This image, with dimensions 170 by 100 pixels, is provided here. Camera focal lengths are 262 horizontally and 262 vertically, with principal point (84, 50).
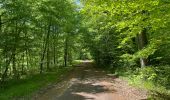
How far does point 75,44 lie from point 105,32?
2396 centimetres

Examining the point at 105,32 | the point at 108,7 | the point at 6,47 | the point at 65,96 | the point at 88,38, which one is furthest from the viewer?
the point at 88,38

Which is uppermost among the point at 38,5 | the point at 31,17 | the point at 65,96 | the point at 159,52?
the point at 38,5

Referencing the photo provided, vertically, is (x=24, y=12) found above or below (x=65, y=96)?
above

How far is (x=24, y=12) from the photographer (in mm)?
22953

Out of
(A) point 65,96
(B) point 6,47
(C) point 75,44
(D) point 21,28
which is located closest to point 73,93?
(A) point 65,96

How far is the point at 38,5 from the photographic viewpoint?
27.7m

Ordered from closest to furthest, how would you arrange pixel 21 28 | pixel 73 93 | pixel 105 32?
pixel 73 93 < pixel 21 28 < pixel 105 32

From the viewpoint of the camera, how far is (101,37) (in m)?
37.8

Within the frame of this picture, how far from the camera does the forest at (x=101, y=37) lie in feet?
40.4

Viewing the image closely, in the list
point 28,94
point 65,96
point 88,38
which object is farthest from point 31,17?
point 88,38

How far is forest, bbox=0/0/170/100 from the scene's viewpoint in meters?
12.3

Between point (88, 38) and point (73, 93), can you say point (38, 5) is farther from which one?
point (88, 38)

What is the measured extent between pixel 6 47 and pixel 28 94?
6.67 meters

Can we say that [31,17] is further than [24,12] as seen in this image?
Yes
